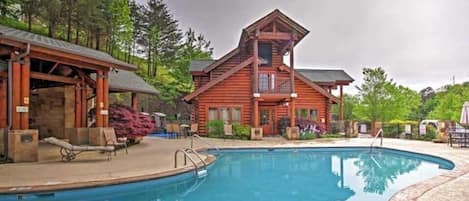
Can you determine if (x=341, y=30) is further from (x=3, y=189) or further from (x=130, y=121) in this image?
(x=3, y=189)

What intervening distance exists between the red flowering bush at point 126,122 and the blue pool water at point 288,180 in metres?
3.30

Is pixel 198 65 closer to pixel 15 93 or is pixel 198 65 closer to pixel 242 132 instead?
pixel 242 132

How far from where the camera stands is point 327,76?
23.8m

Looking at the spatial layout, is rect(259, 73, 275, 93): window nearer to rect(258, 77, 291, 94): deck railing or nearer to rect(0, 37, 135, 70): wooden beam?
rect(258, 77, 291, 94): deck railing

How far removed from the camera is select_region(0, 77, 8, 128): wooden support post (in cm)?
924

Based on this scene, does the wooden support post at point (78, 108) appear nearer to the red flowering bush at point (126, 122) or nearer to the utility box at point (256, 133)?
the red flowering bush at point (126, 122)

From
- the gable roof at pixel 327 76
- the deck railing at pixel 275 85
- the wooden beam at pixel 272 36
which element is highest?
the wooden beam at pixel 272 36

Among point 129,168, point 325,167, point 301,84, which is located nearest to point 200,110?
point 301,84

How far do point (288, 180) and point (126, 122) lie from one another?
715cm

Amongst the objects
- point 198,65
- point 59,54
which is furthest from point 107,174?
point 198,65

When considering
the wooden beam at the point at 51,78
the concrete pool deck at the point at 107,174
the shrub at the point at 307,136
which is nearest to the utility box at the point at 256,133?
the shrub at the point at 307,136

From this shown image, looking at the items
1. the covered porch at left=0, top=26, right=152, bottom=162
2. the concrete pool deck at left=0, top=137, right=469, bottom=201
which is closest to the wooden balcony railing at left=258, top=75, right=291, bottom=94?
the covered porch at left=0, top=26, right=152, bottom=162

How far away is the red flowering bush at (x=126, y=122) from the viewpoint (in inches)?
509

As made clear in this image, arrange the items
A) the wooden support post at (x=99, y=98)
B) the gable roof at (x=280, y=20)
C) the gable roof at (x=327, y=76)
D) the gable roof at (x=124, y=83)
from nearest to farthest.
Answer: the wooden support post at (x=99, y=98), the gable roof at (x=124, y=83), the gable roof at (x=280, y=20), the gable roof at (x=327, y=76)
